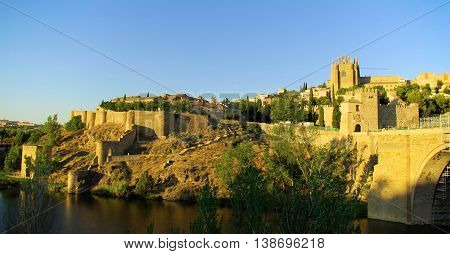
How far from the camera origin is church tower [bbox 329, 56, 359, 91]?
172 feet

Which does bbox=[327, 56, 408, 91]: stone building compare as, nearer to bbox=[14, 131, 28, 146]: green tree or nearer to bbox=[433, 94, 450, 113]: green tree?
bbox=[433, 94, 450, 113]: green tree

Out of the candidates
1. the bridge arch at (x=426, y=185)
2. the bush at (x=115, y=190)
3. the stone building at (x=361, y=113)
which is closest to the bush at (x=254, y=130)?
the stone building at (x=361, y=113)

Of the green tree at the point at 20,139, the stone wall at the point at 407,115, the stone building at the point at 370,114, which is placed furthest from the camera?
the green tree at the point at 20,139

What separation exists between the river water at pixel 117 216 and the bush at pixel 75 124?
12.9 meters

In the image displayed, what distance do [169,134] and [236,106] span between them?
52.8ft

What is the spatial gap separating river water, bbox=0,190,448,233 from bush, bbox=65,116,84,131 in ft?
42.2

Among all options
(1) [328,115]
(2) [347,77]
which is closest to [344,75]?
(2) [347,77]

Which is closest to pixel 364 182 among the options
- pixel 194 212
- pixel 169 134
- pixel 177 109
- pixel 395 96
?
pixel 194 212

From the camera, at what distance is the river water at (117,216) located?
17.3m

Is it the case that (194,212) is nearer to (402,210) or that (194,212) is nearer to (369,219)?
(369,219)

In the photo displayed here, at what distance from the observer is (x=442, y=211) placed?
720 inches

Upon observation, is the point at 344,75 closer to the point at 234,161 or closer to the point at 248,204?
the point at 234,161

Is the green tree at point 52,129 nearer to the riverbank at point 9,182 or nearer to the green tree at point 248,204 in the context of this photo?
the riverbank at point 9,182

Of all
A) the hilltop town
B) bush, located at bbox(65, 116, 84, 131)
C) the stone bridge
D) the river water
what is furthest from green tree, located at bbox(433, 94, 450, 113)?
bush, located at bbox(65, 116, 84, 131)
